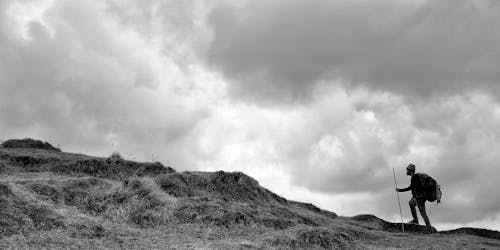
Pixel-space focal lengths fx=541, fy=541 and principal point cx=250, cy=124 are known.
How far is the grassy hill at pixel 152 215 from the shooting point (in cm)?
1684

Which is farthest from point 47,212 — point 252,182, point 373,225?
point 373,225

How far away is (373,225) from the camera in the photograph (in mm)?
29562

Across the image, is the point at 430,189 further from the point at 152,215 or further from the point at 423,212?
the point at 152,215

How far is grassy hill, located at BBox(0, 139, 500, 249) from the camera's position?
16.8 m

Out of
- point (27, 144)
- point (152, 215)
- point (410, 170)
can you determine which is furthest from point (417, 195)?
point (27, 144)

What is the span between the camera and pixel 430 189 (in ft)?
85.3

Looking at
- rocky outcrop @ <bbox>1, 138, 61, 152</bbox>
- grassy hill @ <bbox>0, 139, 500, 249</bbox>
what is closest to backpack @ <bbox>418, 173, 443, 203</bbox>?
grassy hill @ <bbox>0, 139, 500, 249</bbox>

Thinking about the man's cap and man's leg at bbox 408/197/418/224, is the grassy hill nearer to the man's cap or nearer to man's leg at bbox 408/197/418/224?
man's leg at bbox 408/197/418/224

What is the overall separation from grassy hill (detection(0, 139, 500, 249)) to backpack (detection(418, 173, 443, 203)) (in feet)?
4.94

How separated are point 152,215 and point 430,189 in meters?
13.7

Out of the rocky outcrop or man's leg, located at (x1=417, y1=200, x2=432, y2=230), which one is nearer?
man's leg, located at (x1=417, y1=200, x2=432, y2=230)

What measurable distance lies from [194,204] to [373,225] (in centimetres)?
1230

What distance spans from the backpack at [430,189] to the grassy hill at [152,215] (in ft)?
4.94

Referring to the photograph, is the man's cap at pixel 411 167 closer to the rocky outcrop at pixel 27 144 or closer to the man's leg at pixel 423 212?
the man's leg at pixel 423 212
